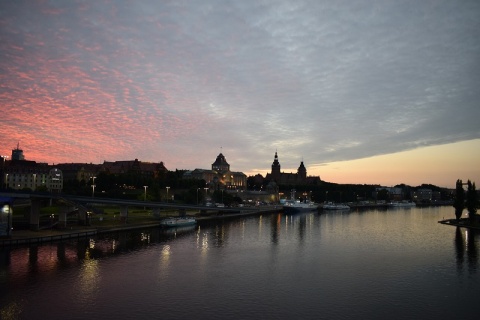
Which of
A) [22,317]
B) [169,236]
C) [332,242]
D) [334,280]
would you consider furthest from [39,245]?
[332,242]

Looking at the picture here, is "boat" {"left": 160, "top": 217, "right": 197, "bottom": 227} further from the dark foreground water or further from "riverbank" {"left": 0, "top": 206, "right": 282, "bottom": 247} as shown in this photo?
the dark foreground water

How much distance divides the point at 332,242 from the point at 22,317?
5783cm

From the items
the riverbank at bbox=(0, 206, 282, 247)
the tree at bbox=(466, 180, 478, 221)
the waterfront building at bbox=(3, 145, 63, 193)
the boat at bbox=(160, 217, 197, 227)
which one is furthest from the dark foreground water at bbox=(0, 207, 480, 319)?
the waterfront building at bbox=(3, 145, 63, 193)

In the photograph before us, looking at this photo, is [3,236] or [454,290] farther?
[3,236]

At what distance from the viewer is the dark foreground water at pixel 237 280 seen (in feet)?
112

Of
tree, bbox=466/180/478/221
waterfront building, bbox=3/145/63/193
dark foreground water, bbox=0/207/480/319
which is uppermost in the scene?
waterfront building, bbox=3/145/63/193

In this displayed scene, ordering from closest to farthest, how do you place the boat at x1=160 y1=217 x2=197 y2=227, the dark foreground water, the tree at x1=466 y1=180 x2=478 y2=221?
the dark foreground water → the boat at x1=160 y1=217 x2=197 y2=227 → the tree at x1=466 y1=180 x2=478 y2=221

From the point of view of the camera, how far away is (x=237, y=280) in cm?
4406

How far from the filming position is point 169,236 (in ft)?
266

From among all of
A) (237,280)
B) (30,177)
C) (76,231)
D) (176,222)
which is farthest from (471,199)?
(30,177)

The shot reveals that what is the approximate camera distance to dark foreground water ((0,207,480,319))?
3400 cm

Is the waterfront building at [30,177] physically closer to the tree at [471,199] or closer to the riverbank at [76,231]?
the riverbank at [76,231]

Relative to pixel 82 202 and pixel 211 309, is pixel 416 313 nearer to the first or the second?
pixel 211 309

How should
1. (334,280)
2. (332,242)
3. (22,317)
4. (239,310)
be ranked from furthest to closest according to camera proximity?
(332,242), (334,280), (239,310), (22,317)
